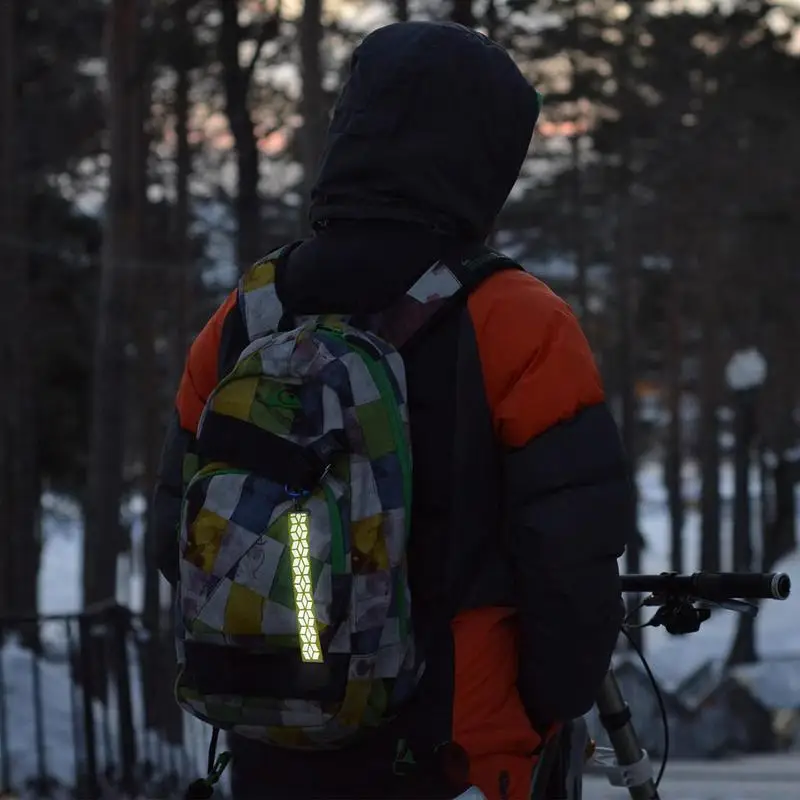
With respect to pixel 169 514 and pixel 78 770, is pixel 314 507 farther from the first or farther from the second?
pixel 78 770

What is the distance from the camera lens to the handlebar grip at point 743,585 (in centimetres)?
271

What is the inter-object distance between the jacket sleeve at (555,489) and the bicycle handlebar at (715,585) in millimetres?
304

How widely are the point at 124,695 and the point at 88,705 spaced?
0.19 metres

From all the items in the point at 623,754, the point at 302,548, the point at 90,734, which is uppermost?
the point at 302,548

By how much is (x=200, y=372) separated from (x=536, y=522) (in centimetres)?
69

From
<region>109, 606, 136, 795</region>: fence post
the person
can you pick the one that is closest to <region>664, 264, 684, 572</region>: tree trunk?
<region>109, 606, 136, 795</region>: fence post

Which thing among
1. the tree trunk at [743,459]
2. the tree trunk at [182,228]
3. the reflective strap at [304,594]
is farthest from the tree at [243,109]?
the reflective strap at [304,594]

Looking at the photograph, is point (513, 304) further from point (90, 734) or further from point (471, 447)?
point (90, 734)

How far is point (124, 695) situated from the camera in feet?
29.9

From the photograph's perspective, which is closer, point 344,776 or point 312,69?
point 344,776

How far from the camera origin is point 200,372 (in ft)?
9.06

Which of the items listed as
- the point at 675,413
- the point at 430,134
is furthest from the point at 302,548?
the point at 675,413

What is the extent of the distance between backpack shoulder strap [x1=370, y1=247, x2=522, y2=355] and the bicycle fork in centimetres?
73

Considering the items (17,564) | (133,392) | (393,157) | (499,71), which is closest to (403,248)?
(393,157)
